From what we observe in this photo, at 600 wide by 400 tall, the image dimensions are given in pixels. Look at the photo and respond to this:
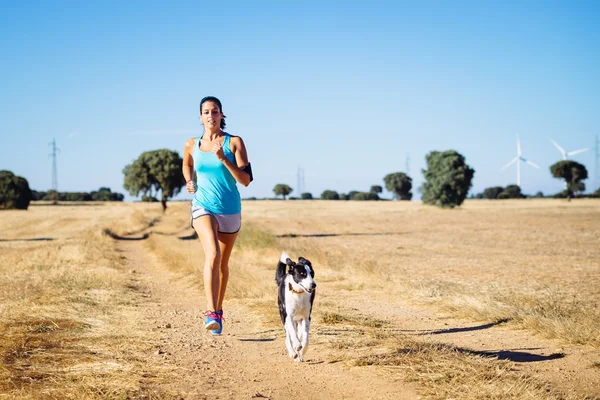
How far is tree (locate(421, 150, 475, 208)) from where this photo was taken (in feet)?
277

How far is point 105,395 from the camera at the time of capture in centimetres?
505

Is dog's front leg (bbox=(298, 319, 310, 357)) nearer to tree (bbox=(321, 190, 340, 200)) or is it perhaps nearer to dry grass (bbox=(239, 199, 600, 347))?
dry grass (bbox=(239, 199, 600, 347))

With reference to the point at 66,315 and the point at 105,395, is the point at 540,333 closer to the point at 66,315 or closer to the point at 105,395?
the point at 105,395

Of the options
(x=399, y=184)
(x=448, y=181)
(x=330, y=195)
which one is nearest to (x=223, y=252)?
(x=448, y=181)

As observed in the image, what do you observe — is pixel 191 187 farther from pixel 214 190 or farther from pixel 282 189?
pixel 282 189

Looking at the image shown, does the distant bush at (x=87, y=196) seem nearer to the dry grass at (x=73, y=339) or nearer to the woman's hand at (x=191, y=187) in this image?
the dry grass at (x=73, y=339)

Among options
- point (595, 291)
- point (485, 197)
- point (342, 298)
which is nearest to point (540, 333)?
point (342, 298)

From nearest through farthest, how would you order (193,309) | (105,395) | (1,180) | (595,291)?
(105,395) → (193,309) → (595,291) → (1,180)

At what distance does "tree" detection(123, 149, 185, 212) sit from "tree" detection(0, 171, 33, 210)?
21764mm

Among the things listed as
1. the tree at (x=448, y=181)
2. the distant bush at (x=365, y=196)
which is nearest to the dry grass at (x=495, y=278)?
the tree at (x=448, y=181)

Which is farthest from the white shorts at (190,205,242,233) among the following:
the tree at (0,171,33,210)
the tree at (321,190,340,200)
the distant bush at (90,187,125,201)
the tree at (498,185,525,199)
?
the tree at (321,190,340,200)

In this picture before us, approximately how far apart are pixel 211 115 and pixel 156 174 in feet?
162

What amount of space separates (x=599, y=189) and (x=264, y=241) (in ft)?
360

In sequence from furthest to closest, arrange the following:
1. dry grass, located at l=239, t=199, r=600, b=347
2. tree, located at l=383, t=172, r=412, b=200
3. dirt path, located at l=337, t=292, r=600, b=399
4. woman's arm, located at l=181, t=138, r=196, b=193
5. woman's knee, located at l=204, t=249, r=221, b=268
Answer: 1. tree, located at l=383, t=172, r=412, b=200
2. dry grass, located at l=239, t=199, r=600, b=347
3. woman's arm, located at l=181, t=138, r=196, b=193
4. woman's knee, located at l=204, t=249, r=221, b=268
5. dirt path, located at l=337, t=292, r=600, b=399
